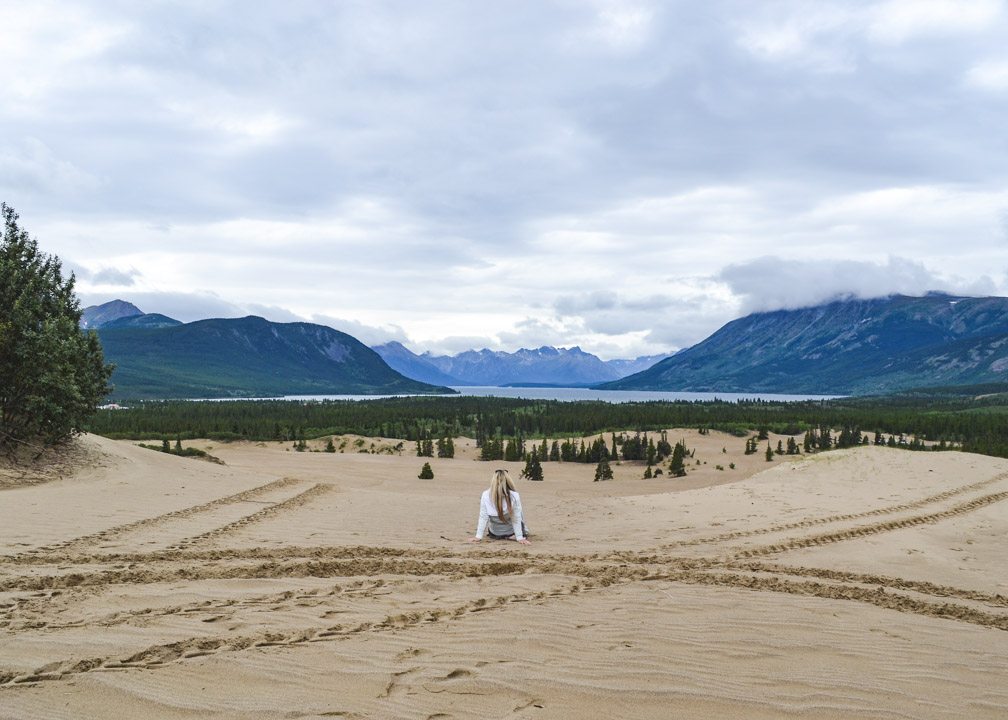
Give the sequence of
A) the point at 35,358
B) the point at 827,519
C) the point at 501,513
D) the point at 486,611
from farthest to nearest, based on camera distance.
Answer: the point at 35,358, the point at 827,519, the point at 501,513, the point at 486,611

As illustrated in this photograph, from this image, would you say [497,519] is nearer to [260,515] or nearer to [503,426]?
[260,515]

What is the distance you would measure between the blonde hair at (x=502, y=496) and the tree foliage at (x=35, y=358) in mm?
13492

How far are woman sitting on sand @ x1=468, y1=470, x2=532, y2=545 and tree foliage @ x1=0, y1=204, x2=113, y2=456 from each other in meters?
13.4

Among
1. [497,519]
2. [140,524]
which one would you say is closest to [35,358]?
[140,524]

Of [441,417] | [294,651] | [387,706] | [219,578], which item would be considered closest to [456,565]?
[219,578]

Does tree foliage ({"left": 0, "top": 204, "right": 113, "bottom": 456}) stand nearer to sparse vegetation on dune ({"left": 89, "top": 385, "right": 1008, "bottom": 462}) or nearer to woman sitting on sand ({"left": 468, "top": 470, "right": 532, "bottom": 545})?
woman sitting on sand ({"left": 468, "top": 470, "right": 532, "bottom": 545})

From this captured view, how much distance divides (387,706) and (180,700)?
134 centimetres

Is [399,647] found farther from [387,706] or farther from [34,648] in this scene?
[34,648]

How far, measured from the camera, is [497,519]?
10.6m

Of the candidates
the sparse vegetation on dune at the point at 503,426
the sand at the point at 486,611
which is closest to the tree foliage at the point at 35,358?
the sand at the point at 486,611

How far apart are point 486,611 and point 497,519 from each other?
4.38 m

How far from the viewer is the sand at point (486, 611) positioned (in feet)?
14.2

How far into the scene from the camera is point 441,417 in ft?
230

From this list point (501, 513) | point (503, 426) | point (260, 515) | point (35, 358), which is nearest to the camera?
point (501, 513)
